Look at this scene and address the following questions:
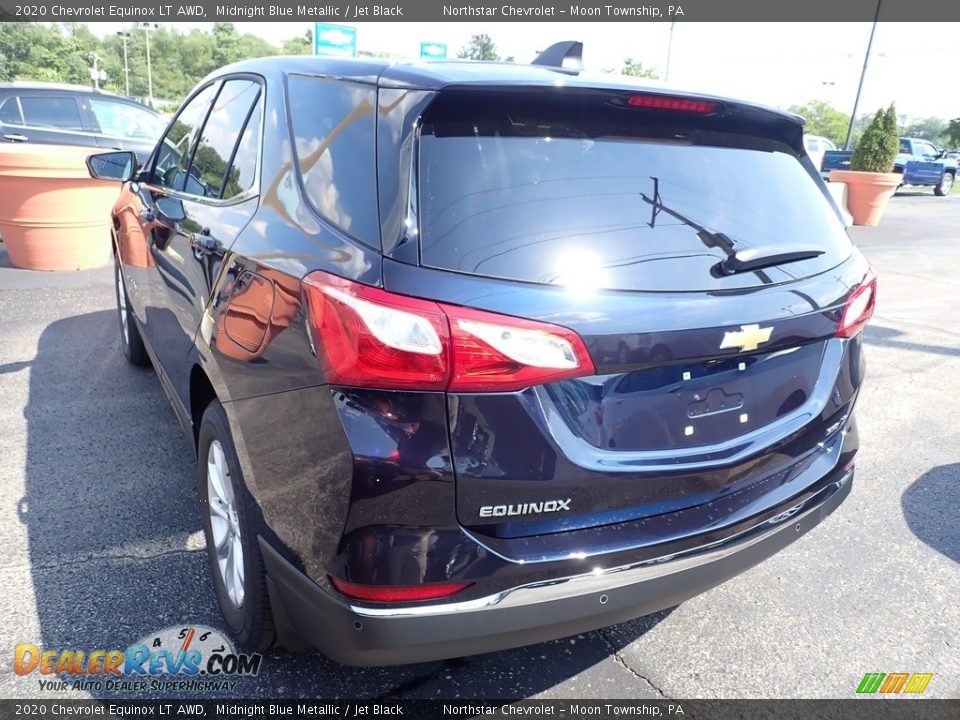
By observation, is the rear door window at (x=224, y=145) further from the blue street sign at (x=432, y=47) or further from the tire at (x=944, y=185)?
the tire at (x=944, y=185)

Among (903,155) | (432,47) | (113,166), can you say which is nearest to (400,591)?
(113,166)

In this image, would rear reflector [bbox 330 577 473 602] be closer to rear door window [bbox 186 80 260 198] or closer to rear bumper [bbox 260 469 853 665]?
rear bumper [bbox 260 469 853 665]

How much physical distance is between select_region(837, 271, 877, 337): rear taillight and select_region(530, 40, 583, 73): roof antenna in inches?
45.0

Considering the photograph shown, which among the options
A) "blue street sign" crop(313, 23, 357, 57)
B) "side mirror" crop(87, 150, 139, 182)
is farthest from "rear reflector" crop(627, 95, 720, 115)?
"blue street sign" crop(313, 23, 357, 57)

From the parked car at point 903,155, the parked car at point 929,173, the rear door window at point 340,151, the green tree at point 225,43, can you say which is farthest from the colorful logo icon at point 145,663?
the green tree at point 225,43

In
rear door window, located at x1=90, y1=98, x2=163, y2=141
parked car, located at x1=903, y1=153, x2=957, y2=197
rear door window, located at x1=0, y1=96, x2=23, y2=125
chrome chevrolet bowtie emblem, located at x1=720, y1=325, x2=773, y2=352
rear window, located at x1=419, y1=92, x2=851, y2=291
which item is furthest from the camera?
parked car, located at x1=903, y1=153, x2=957, y2=197

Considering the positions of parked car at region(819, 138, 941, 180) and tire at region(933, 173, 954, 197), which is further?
tire at region(933, 173, 954, 197)

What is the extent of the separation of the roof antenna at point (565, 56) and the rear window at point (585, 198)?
21.5 inches

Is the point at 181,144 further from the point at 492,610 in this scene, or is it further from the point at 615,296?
the point at 492,610

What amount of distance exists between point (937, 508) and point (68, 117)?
11.0 metres

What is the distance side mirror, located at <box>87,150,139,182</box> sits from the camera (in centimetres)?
392

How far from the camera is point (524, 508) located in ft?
5.29

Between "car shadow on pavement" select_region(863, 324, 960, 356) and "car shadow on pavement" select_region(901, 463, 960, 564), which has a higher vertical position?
"car shadow on pavement" select_region(901, 463, 960, 564)

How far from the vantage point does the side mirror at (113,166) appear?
154 inches
